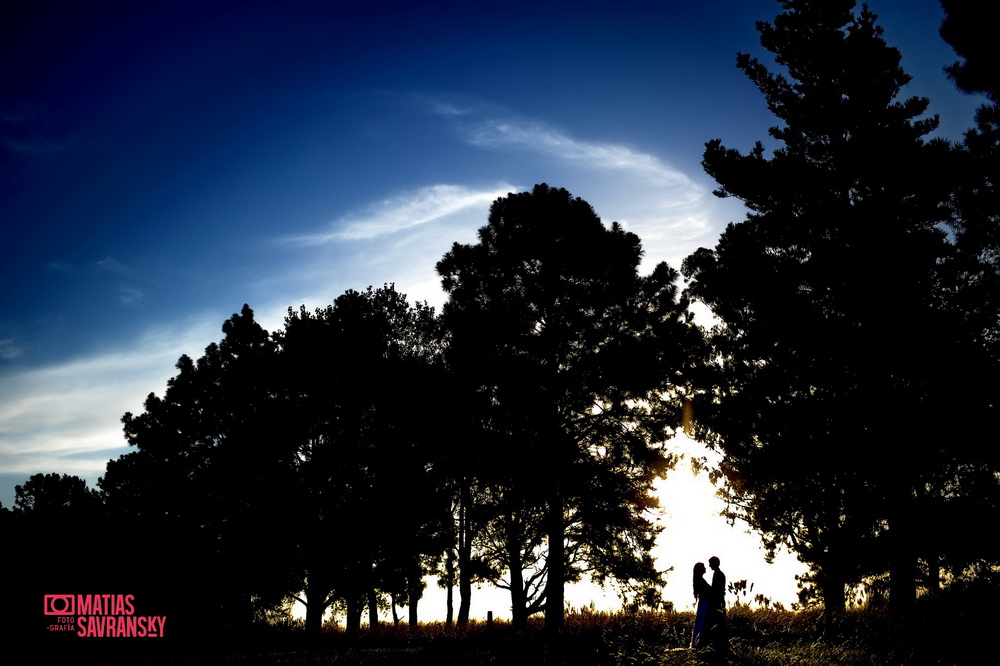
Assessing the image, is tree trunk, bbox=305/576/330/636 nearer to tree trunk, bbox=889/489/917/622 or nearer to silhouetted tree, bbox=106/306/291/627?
silhouetted tree, bbox=106/306/291/627

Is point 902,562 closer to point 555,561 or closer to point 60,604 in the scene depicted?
point 555,561

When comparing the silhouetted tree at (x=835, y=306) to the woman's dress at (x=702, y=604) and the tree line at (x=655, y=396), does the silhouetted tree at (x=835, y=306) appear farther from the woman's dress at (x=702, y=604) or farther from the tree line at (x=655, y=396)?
the woman's dress at (x=702, y=604)

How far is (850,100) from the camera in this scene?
672 inches

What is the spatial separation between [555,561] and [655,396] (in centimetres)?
597

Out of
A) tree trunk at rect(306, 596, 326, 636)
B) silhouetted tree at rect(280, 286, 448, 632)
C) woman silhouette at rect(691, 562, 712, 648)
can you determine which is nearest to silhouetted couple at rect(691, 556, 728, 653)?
woman silhouette at rect(691, 562, 712, 648)

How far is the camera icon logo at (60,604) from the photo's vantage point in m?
21.8

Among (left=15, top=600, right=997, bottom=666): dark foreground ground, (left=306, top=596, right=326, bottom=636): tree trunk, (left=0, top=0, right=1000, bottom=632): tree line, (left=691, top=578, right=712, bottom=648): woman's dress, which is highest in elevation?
(left=0, top=0, right=1000, bottom=632): tree line

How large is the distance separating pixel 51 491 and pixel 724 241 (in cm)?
4368

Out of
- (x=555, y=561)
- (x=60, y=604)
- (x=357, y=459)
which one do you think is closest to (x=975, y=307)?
(x=555, y=561)

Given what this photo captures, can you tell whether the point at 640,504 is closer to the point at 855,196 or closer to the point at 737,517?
the point at 737,517

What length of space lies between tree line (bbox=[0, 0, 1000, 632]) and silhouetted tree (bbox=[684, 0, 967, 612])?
2.8 inches

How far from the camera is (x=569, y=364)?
18.0 metres

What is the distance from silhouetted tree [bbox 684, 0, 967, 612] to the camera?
47.6 feet

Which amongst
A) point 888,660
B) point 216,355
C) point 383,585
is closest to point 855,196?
point 888,660
